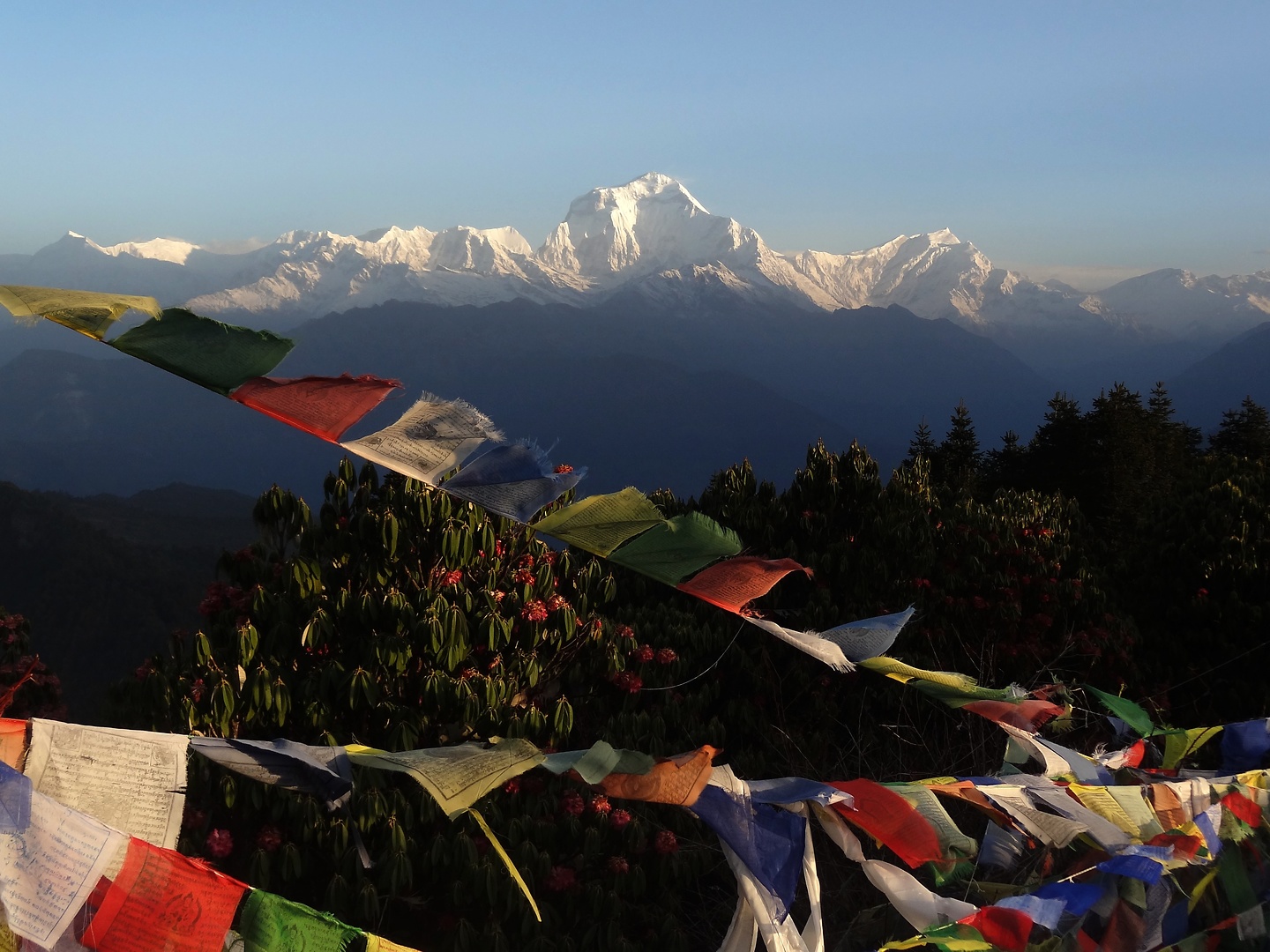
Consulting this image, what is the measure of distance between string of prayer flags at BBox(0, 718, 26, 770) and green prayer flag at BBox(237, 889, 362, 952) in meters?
0.64

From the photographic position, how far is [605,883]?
519 cm

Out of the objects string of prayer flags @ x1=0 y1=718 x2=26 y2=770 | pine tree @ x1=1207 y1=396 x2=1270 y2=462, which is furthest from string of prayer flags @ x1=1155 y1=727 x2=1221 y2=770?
pine tree @ x1=1207 y1=396 x2=1270 y2=462

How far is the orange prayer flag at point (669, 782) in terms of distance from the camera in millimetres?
2873

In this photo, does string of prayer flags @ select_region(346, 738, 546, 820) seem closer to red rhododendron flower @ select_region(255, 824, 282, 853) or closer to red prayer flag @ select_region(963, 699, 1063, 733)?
red prayer flag @ select_region(963, 699, 1063, 733)

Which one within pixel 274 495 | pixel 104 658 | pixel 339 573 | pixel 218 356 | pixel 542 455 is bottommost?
pixel 104 658

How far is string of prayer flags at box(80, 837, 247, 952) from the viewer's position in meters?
2.24

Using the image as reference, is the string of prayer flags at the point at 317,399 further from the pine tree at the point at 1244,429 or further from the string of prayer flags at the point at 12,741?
the pine tree at the point at 1244,429

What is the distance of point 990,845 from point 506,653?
2924 mm

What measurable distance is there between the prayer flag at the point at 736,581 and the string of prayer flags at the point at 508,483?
2.25ft

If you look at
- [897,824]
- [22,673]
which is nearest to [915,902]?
[897,824]

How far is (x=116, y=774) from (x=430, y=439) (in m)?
1.21

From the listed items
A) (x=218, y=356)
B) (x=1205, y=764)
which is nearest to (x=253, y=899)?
(x=218, y=356)

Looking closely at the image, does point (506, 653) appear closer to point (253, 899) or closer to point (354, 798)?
point (354, 798)

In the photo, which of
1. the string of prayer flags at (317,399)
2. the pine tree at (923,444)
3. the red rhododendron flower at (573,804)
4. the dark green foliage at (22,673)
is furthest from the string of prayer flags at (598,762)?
the pine tree at (923,444)
